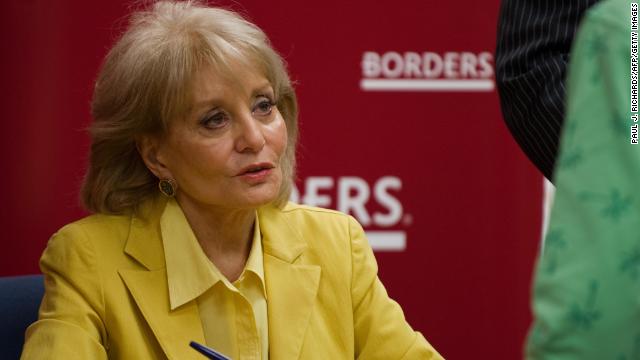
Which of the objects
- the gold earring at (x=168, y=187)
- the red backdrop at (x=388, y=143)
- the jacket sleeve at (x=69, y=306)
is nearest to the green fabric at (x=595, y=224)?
the jacket sleeve at (x=69, y=306)

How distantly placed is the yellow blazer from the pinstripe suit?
681 mm

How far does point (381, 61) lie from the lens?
133 inches

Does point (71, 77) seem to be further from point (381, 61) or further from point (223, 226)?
point (223, 226)

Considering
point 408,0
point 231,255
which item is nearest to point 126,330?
point 231,255

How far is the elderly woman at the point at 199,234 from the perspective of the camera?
2203 millimetres

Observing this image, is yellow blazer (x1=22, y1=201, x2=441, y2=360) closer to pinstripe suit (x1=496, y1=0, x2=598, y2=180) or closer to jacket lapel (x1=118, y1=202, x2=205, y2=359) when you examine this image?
jacket lapel (x1=118, y1=202, x2=205, y2=359)

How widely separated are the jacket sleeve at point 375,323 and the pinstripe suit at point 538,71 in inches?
26.0

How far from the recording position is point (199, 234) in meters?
2.36

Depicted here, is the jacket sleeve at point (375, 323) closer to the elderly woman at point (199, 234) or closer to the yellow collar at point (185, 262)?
the elderly woman at point (199, 234)

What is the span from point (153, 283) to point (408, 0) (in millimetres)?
1507

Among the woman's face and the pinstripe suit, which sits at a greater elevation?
the pinstripe suit

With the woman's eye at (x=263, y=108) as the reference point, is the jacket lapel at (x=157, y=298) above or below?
below

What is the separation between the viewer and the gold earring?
93.5 inches

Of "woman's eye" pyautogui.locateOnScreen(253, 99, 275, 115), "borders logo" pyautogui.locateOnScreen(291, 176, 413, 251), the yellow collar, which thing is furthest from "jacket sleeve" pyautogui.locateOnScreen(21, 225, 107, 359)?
"borders logo" pyautogui.locateOnScreen(291, 176, 413, 251)
